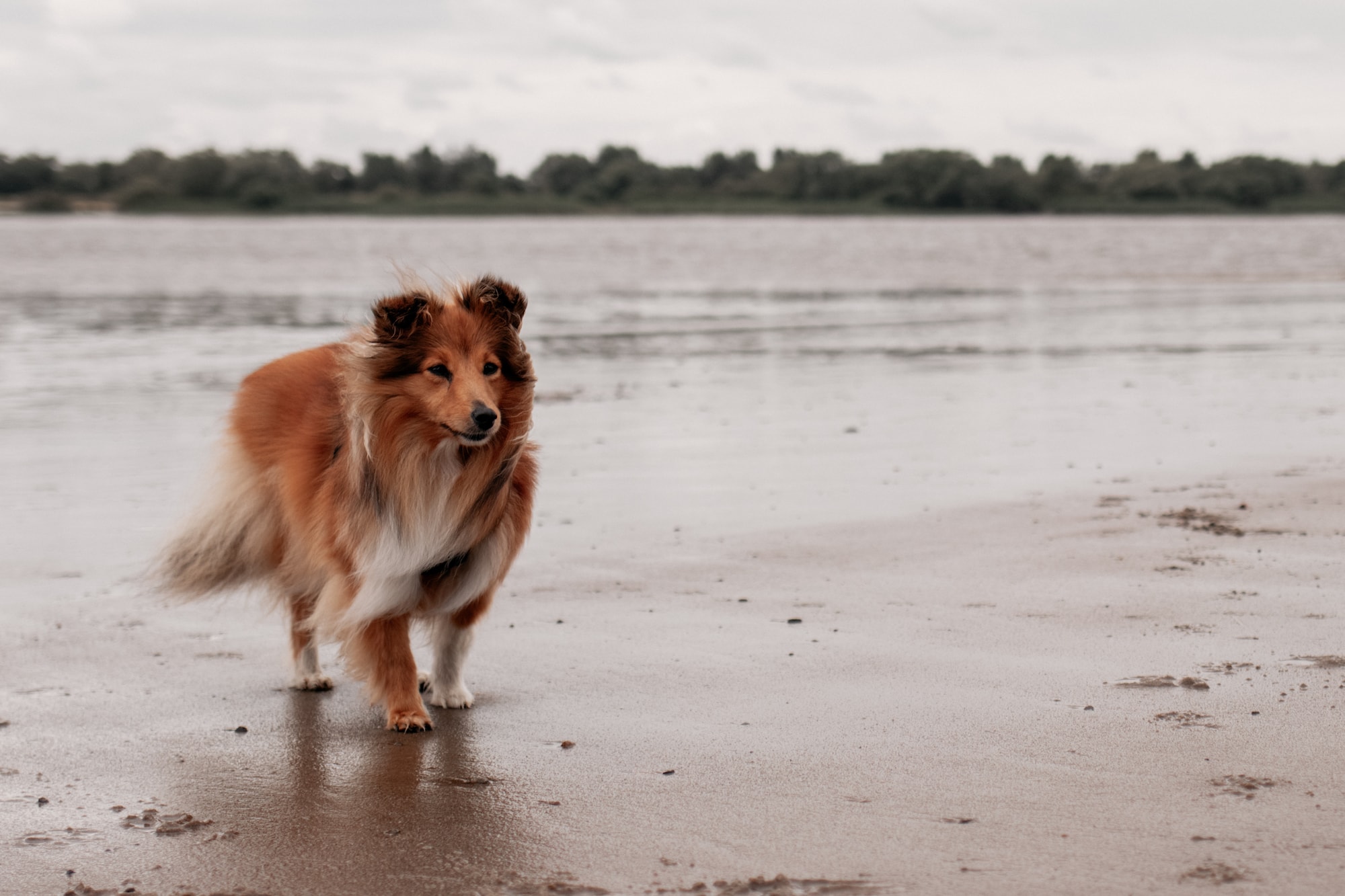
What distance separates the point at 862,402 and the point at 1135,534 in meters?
5.36

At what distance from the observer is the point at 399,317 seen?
433 centimetres

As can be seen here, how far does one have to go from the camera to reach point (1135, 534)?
268 inches

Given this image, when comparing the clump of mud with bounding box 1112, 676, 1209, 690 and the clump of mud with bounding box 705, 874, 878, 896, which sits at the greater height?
the clump of mud with bounding box 1112, 676, 1209, 690

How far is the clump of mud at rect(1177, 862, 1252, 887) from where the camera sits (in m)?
3.07

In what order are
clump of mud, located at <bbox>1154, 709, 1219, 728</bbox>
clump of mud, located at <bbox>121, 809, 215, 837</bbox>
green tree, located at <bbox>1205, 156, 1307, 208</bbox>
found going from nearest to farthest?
clump of mud, located at <bbox>121, 809, 215, 837</bbox>
clump of mud, located at <bbox>1154, 709, 1219, 728</bbox>
green tree, located at <bbox>1205, 156, 1307, 208</bbox>

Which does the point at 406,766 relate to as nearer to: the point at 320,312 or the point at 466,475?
the point at 466,475

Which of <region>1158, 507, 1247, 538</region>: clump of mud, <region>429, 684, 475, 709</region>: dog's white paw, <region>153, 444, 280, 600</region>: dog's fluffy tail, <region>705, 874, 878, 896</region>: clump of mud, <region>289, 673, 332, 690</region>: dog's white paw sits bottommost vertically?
<region>289, 673, 332, 690</region>: dog's white paw

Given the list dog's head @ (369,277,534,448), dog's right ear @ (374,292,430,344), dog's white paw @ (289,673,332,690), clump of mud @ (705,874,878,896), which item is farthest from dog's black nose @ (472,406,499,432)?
clump of mud @ (705,874,878,896)

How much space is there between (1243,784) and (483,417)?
2.40 metres

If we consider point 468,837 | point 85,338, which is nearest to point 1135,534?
point 468,837

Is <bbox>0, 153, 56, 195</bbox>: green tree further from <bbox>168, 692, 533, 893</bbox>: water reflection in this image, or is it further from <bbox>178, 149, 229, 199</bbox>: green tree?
<bbox>168, 692, 533, 893</bbox>: water reflection

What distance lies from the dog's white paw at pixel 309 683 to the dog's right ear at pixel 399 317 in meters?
1.44

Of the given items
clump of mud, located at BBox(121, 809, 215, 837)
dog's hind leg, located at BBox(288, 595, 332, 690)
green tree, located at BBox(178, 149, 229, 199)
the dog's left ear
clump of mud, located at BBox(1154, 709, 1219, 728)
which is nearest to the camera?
clump of mud, located at BBox(121, 809, 215, 837)

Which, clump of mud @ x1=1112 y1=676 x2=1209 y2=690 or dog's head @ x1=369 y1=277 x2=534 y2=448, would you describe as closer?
dog's head @ x1=369 y1=277 x2=534 y2=448
